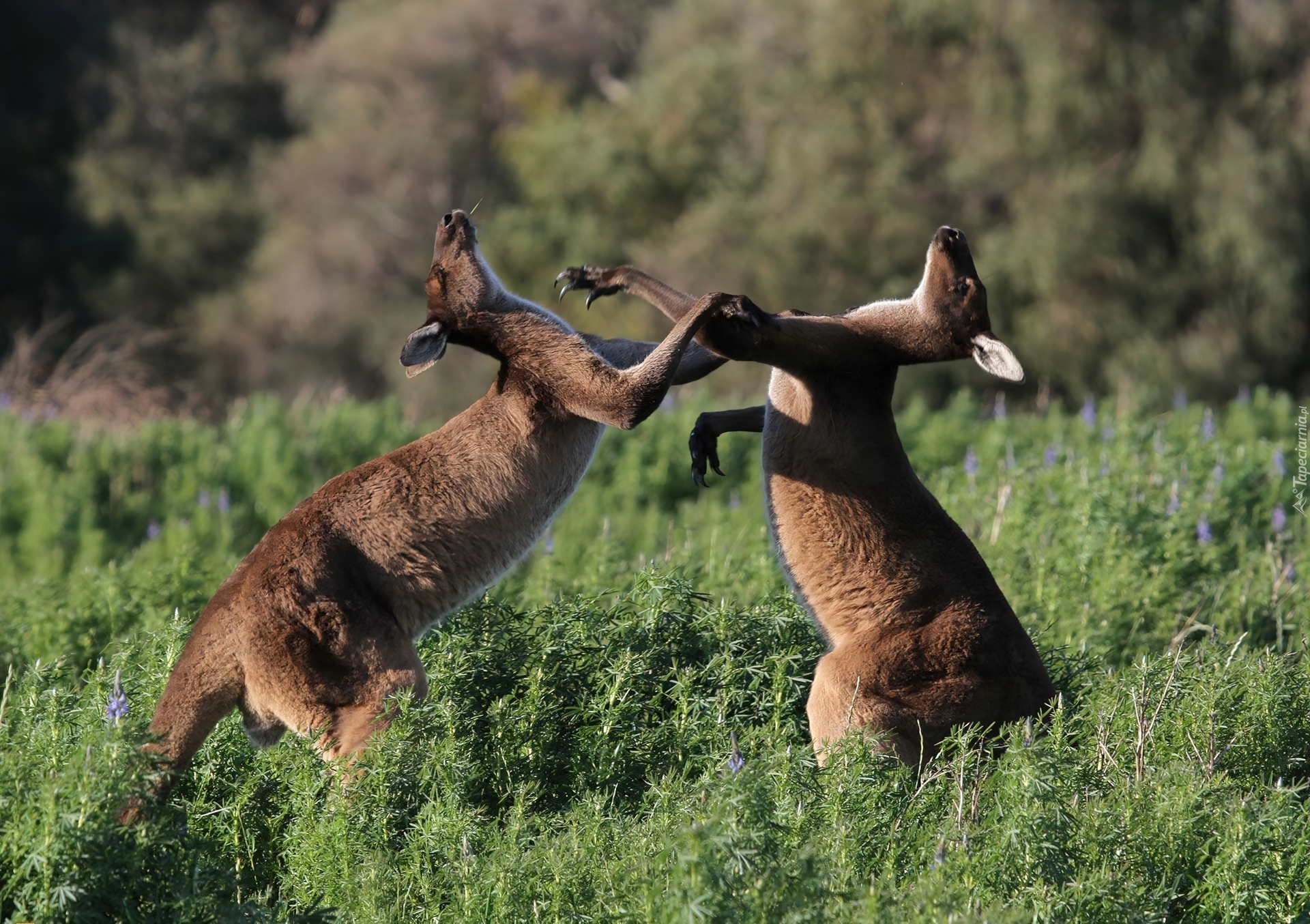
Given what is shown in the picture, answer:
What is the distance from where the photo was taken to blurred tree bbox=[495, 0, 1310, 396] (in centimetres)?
2448

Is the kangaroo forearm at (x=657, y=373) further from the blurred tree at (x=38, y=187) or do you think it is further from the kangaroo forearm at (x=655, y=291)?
the blurred tree at (x=38, y=187)

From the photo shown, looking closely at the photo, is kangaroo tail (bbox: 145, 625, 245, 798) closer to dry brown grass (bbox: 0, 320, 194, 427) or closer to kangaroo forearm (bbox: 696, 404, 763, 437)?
kangaroo forearm (bbox: 696, 404, 763, 437)

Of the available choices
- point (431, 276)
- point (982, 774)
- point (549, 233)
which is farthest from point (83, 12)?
point (982, 774)

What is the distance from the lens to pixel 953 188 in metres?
27.4

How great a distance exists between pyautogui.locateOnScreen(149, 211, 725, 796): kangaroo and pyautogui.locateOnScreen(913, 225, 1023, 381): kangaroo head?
85 cm

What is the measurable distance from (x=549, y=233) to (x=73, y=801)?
106ft

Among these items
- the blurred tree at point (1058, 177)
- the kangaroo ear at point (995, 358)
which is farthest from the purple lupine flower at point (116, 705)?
the blurred tree at point (1058, 177)

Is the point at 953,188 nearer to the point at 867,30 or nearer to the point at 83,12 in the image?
the point at 867,30

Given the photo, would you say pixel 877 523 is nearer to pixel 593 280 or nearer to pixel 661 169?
pixel 593 280

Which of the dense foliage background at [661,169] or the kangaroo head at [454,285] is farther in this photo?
the dense foliage background at [661,169]

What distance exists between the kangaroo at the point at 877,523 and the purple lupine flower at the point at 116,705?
2.28 m

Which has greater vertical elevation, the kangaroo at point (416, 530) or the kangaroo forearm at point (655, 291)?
the kangaroo forearm at point (655, 291)

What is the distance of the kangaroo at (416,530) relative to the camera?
16.3 feet

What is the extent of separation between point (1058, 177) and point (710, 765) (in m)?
22.4
